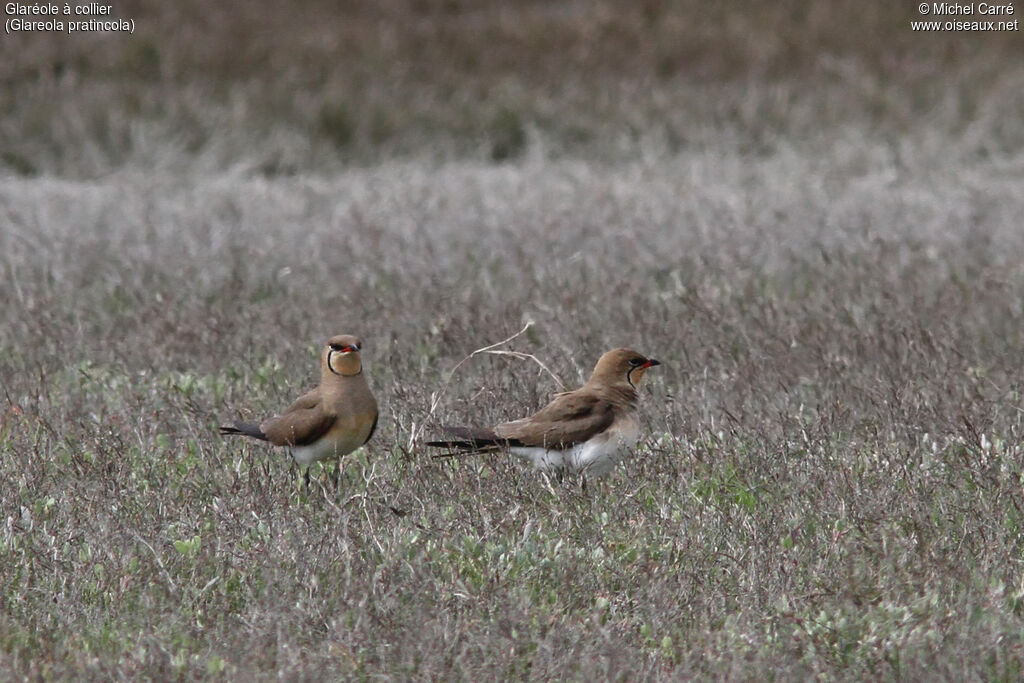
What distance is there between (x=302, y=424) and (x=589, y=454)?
1.18 metres

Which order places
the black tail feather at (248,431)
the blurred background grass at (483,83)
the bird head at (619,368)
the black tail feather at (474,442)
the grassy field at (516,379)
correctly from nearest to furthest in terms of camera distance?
1. the grassy field at (516,379)
2. the black tail feather at (474,442)
3. the black tail feather at (248,431)
4. the bird head at (619,368)
5. the blurred background grass at (483,83)

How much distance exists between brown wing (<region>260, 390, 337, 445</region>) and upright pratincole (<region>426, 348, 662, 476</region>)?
1.56 feet

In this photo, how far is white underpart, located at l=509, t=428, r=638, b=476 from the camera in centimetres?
648

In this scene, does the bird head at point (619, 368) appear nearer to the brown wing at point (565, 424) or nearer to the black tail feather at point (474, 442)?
the brown wing at point (565, 424)

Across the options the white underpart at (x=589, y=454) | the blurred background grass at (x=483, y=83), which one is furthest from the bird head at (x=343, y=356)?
the blurred background grass at (x=483, y=83)

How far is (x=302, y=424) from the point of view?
21.0 ft

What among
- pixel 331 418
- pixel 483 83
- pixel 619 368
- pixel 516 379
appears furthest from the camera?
pixel 483 83

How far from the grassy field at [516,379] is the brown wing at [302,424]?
20 centimetres

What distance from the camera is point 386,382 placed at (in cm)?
854

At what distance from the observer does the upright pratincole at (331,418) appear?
21.0 feet

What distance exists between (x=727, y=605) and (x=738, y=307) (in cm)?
531

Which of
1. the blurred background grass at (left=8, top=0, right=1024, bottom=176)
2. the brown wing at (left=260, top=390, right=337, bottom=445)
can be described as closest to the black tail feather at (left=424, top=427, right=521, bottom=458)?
the brown wing at (left=260, top=390, right=337, bottom=445)

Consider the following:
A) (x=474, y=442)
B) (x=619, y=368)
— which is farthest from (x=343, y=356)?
(x=619, y=368)

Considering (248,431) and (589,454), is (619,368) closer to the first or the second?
(589,454)
